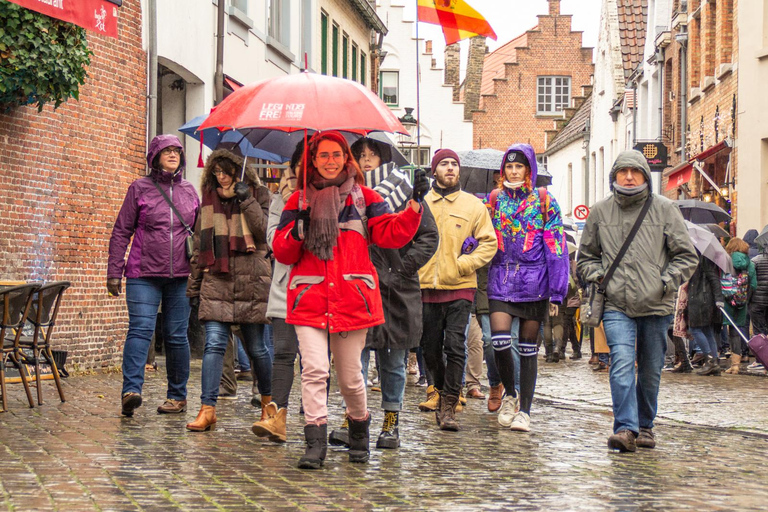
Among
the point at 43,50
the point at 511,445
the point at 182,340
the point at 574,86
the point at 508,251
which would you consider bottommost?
the point at 511,445

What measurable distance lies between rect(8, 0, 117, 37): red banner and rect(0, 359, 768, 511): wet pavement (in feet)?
7.62

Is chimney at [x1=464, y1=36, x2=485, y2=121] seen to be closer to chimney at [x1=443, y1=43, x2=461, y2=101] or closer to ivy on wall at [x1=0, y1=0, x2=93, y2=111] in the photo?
chimney at [x1=443, y1=43, x2=461, y2=101]

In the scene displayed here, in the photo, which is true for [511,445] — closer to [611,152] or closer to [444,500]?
[444,500]

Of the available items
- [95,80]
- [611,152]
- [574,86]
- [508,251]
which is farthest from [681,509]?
[574,86]

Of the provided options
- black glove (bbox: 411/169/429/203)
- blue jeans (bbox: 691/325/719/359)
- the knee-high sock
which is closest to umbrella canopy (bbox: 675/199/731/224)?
blue jeans (bbox: 691/325/719/359)

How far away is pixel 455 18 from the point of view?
699 inches

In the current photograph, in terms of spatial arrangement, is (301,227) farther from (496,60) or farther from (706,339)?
(496,60)

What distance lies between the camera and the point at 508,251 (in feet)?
29.7

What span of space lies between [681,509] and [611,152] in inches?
1404

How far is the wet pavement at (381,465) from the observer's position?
228 inches

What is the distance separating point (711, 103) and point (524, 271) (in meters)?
18.0

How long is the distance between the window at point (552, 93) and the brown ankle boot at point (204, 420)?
164 ft

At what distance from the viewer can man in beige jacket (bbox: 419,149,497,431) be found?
8.95 m

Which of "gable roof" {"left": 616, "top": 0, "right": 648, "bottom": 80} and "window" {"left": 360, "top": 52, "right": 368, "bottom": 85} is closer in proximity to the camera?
"window" {"left": 360, "top": 52, "right": 368, "bottom": 85}
